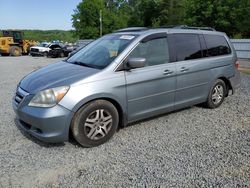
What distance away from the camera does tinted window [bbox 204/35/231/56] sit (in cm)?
574

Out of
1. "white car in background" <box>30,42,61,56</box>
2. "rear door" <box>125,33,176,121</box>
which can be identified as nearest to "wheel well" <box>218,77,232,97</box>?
"rear door" <box>125,33,176,121</box>

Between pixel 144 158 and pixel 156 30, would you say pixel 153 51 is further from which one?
pixel 144 158

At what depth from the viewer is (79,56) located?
516 centimetres

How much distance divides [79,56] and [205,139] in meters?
2.66

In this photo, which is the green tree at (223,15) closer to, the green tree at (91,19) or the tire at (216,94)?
the green tree at (91,19)

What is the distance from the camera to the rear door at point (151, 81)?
4.45m

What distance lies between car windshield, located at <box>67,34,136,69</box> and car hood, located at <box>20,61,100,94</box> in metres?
0.20

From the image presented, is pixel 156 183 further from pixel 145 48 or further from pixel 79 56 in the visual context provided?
pixel 79 56

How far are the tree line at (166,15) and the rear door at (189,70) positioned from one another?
3369 cm

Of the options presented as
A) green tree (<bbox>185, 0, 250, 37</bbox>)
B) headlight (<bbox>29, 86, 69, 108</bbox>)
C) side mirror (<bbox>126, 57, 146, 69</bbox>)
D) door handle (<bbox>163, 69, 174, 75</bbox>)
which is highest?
green tree (<bbox>185, 0, 250, 37</bbox>)

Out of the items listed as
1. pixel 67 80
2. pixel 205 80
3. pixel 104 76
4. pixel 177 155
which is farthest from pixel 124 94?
pixel 205 80

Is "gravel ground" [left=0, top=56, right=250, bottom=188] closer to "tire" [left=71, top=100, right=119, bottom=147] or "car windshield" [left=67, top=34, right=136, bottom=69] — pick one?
"tire" [left=71, top=100, right=119, bottom=147]

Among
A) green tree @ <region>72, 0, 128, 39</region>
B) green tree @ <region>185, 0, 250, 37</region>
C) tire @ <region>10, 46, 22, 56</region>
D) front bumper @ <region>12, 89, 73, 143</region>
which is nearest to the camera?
front bumper @ <region>12, 89, 73, 143</region>

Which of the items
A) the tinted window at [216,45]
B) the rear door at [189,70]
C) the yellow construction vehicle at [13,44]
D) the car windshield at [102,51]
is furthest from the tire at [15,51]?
the rear door at [189,70]
